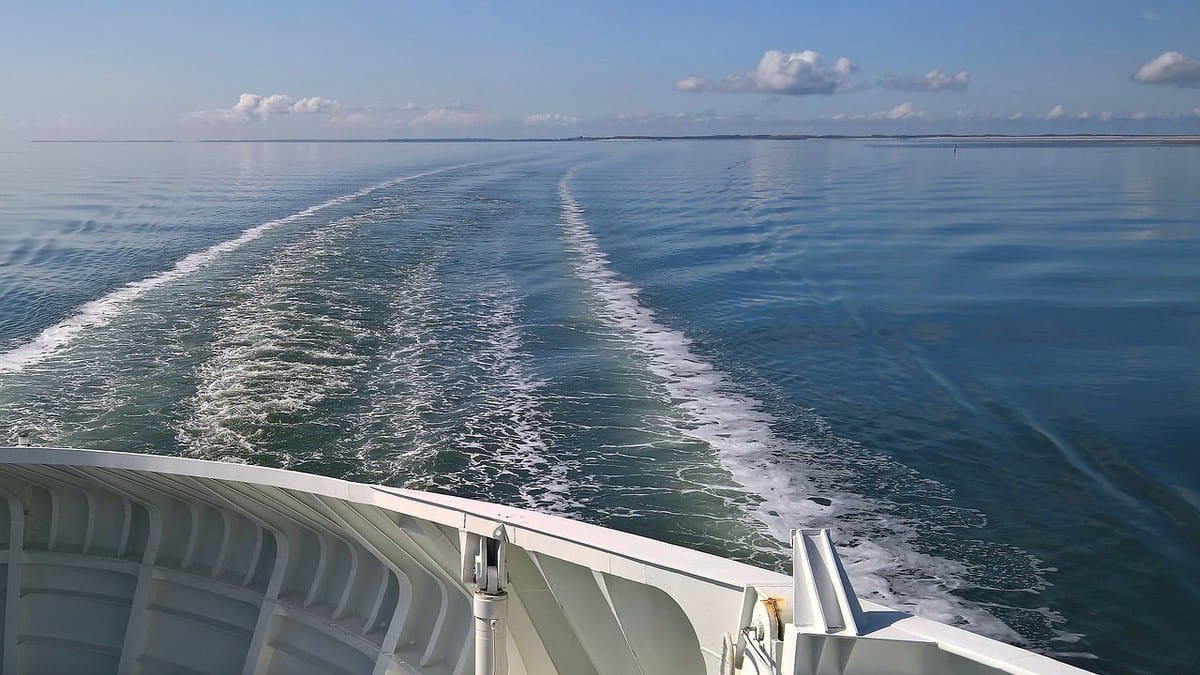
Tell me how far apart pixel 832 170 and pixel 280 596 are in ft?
167

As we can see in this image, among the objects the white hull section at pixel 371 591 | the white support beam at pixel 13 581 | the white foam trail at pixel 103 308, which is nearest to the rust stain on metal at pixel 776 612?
the white hull section at pixel 371 591

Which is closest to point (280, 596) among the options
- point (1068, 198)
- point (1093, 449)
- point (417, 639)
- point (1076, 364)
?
point (417, 639)

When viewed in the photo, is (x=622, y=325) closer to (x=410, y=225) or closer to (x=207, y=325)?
(x=207, y=325)

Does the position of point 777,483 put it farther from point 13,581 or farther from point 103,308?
point 103,308

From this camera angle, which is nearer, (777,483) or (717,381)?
(777,483)

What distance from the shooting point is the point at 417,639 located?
538 centimetres

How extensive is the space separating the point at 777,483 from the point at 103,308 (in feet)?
37.1

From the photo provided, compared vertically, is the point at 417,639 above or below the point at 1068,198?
below

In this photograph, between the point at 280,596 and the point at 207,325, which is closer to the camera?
the point at 280,596

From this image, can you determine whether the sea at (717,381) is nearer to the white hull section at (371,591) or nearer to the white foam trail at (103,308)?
the white foam trail at (103,308)

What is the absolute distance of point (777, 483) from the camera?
8.20 meters

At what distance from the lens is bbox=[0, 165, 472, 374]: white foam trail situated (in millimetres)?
12234

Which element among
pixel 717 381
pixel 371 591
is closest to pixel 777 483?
pixel 717 381

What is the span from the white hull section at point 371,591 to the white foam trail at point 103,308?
675 cm
